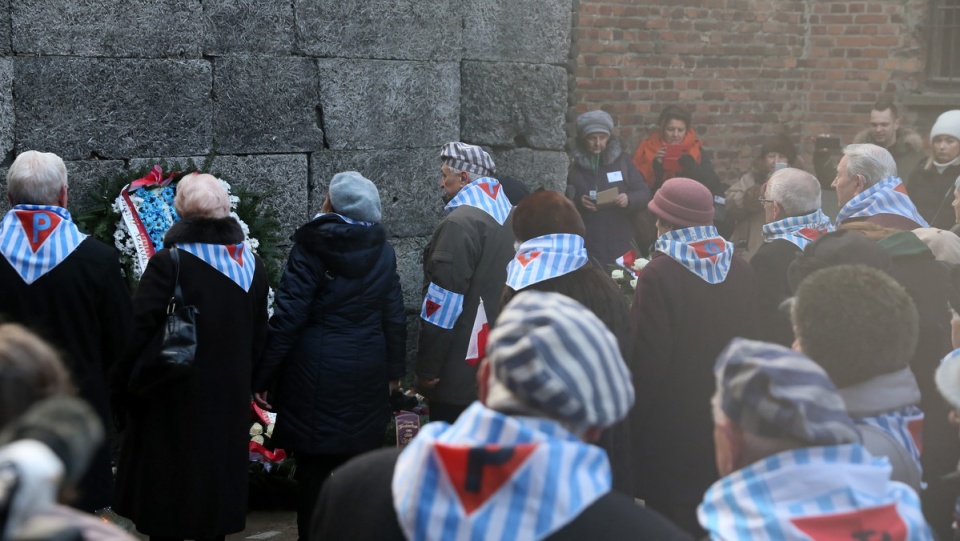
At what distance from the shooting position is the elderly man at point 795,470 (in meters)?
2.25

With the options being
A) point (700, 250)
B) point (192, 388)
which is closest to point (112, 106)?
Result: point (192, 388)

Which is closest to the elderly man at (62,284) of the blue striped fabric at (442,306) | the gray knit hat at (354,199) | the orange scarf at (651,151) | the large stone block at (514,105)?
the gray knit hat at (354,199)

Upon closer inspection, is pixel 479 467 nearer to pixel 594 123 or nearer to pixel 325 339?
pixel 325 339

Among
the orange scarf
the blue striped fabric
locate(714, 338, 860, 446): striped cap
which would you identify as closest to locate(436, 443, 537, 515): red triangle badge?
locate(714, 338, 860, 446): striped cap

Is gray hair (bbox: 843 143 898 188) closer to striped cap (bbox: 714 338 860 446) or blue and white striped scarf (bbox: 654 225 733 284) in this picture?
blue and white striped scarf (bbox: 654 225 733 284)

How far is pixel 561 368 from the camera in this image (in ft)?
6.93

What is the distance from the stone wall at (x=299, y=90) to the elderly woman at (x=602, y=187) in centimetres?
31

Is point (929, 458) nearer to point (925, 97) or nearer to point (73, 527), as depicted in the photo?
point (73, 527)

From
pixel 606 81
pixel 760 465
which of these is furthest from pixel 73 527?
pixel 606 81

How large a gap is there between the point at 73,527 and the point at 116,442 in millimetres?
4795

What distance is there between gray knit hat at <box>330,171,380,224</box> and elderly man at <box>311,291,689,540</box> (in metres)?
3.06

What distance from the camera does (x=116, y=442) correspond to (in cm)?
630

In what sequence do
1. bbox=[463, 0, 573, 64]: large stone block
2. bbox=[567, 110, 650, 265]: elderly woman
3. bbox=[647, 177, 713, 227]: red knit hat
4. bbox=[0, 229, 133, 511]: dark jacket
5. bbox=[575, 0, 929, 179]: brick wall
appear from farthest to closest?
bbox=[575, 0, 929, 179]: brick wall
bbox=[567, 110, 650, 265]: elderly woman
bbox=[463, 0, 573, 64]: large stone block
bbox=[647, 177, 713, 227]: red knit hat
bbox=[0, 229, 133, 511]: dark jacket

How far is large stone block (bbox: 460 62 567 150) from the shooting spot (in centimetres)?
780
